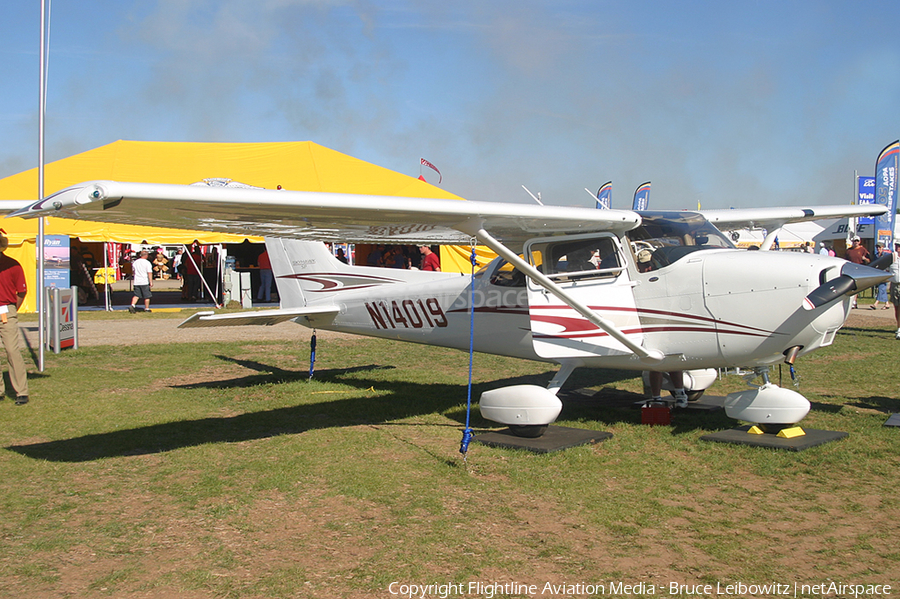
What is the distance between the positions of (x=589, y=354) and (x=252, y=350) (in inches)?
328

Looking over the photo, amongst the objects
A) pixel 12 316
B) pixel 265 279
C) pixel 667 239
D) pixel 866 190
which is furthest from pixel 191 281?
pixel 866 190

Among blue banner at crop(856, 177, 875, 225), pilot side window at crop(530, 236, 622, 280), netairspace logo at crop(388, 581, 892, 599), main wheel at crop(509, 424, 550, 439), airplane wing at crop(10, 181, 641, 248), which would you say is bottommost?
netairspace logo at crop(388, 581, 892, 599)

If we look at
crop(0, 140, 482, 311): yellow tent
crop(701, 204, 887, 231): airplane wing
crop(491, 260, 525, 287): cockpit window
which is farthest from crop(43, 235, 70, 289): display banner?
crop(701, 204, 887, 231): airplane wing

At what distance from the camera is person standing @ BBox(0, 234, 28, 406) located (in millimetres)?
8023

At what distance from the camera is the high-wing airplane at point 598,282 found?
5.48 m

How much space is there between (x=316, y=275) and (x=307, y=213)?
14.9ft

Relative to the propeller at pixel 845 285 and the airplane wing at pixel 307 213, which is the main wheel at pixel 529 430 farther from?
the propeller at pixel 845 285

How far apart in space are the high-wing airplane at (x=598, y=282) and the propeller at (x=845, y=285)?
1cm

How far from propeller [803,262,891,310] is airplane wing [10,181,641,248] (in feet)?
5.57

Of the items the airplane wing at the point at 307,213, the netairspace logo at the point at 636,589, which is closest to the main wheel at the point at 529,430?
the airplane wing at the point at 307,213

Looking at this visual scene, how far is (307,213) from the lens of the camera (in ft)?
18.0

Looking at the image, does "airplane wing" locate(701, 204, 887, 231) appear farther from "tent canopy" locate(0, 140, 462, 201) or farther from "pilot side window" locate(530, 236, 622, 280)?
"tent canopy" locate(0, 140, 462, 201)

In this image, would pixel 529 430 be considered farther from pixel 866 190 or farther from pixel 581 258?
pixel 866 190

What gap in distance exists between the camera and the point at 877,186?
2369cm
